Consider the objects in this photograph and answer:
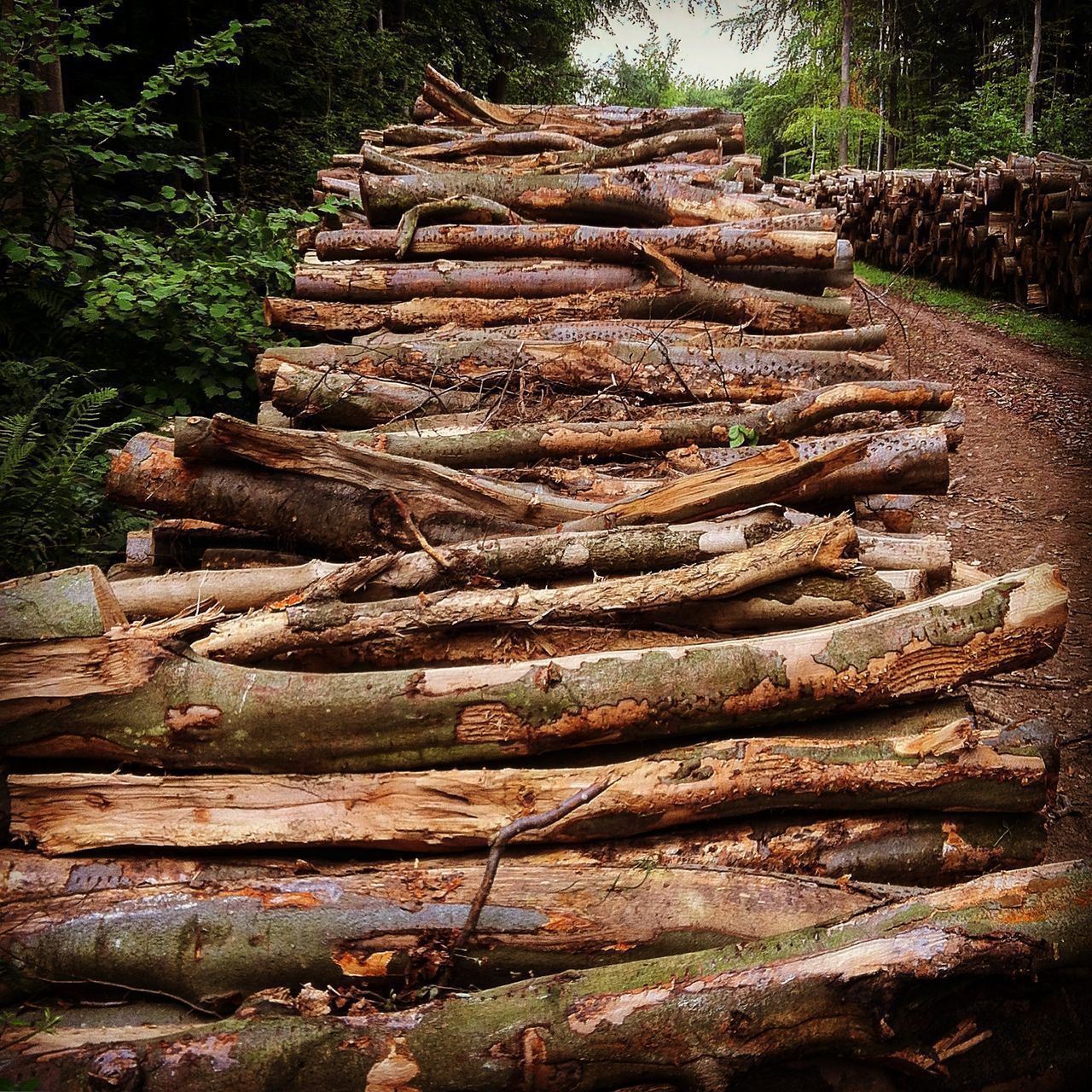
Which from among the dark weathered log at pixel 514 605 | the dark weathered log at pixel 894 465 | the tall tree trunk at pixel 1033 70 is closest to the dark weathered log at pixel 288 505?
the dark weathered log at pixel 514 605

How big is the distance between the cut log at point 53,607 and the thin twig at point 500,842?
1.37 metres

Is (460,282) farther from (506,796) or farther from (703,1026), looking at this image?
(703,1026)

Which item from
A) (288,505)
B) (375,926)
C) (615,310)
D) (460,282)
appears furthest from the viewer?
(460,282)

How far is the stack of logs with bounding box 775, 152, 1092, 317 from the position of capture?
999 cm

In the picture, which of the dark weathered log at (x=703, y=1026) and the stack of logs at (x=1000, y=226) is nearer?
the dark weathered log at (x=703, y=1026)

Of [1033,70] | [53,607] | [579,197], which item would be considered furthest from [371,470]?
[1033,70]

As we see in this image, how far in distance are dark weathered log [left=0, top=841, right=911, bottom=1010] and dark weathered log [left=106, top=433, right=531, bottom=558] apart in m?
1.31

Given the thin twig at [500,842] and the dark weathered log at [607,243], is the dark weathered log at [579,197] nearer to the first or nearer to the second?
the dark weathered log at [607,243]

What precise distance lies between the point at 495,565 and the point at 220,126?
14226 millimetres

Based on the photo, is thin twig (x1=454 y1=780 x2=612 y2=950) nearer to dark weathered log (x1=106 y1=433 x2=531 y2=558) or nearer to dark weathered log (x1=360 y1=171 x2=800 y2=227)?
dark weathered log (x1=106 y1=433 x2=531 y2=558)

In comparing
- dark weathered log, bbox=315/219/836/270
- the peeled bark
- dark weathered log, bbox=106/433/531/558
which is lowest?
dark weathered log, bbox=106/433/531/558

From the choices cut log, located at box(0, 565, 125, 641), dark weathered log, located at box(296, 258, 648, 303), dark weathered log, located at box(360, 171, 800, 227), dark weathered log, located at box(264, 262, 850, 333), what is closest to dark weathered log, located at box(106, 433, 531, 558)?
cut log, located at box(0, 565, 125, 641)

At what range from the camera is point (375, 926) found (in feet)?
6.14

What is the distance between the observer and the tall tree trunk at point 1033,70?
18078 millimetres
